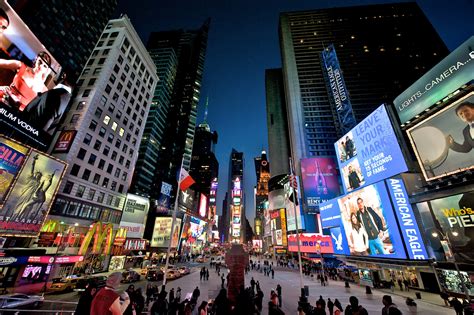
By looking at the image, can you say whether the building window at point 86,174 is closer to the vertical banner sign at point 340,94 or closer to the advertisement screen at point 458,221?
the advertisement screen at point 458,221

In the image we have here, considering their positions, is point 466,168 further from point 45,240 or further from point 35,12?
point 35,12

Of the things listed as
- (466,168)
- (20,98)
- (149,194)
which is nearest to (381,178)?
(466,168)

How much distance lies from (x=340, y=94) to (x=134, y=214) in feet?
183

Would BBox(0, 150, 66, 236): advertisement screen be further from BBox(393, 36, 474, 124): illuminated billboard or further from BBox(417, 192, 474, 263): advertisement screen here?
BBox(393, 36, 474, 124): illuminated billboard

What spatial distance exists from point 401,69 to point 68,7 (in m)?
123

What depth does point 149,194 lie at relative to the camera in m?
72.9

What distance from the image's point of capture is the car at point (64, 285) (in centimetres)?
1870

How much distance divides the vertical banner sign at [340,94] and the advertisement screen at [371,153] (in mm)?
11449

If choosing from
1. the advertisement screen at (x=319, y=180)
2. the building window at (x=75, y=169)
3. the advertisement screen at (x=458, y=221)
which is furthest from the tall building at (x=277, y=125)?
the building window at (x=75, y=169)

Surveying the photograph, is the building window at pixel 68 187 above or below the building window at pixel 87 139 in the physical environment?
below

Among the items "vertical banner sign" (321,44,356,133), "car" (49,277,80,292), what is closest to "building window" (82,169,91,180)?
"car" (49,277,80,292)

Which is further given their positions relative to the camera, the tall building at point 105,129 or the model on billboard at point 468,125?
the tall building at point 105,129

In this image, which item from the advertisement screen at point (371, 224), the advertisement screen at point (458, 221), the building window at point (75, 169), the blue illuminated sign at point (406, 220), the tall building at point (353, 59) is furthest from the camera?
the tall building at point (353, 59)

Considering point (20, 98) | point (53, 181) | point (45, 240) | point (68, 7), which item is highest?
point (68, 7)
